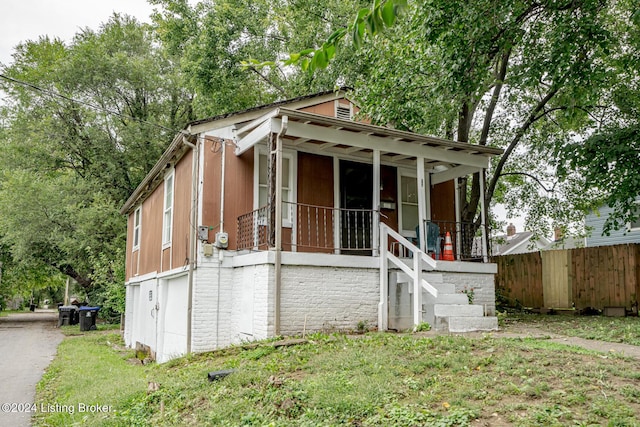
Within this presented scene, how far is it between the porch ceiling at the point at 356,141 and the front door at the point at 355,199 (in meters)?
0.32

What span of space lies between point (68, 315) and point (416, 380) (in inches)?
904

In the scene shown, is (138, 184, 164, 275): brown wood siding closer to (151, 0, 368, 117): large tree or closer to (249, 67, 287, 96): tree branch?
(151, 0, 368, 117): large tree

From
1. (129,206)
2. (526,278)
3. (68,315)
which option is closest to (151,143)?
(129,206)

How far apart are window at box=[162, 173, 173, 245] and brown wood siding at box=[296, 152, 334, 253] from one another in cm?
334

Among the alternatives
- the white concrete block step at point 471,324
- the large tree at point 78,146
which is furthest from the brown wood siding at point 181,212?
the large tree at point 78,146

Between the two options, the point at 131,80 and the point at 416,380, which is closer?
the point at 416,380

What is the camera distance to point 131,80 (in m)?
24.1

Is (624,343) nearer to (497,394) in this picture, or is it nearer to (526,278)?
(497,394)

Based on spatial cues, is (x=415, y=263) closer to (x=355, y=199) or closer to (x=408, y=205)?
(x=355, y=199)

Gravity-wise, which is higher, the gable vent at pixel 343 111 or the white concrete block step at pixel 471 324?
the gable vent at pixel 343 111

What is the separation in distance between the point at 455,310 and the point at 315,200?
3615 mm

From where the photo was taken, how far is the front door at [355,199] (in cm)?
1092

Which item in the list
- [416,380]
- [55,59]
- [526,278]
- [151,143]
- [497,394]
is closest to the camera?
[497,394]

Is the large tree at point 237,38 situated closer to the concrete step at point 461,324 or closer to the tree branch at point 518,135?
the tree branch at point 518,135
